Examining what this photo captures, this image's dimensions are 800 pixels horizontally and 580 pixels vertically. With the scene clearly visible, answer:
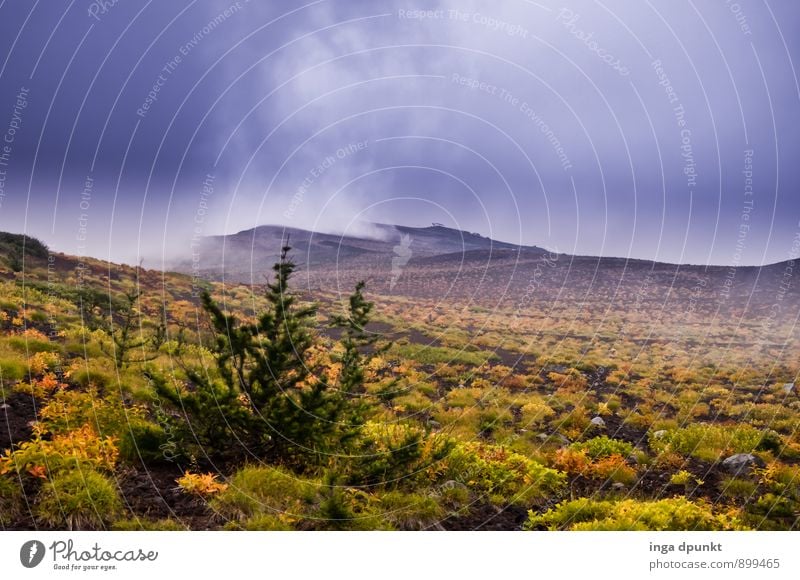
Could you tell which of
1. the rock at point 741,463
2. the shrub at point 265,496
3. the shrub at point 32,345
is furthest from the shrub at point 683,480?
the shrub at point 32,345

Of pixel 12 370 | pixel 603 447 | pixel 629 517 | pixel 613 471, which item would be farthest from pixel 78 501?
pixel 603 447

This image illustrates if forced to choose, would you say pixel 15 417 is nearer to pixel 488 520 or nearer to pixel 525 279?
pixel 488 520

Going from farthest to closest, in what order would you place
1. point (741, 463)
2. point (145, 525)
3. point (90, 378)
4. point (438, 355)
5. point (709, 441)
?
1. point (438, 355)
2. point (709, 441)
3. point (90, 378)
4. point (741, 463)
5. point (145, 525)

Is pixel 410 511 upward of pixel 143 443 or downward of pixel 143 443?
downward

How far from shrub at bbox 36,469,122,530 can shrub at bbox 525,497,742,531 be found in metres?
6.20

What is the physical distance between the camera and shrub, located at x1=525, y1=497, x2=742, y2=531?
7.62 meters

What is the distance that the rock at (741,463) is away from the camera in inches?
384

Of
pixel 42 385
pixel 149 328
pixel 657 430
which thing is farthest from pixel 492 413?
pixel 149 328

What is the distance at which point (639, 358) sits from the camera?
23984 millimetres

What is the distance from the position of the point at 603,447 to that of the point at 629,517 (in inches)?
123

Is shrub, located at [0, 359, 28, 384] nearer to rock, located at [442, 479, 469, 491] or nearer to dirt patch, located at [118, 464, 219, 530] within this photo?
dirt patch, located at [118, 464, 219, 530]

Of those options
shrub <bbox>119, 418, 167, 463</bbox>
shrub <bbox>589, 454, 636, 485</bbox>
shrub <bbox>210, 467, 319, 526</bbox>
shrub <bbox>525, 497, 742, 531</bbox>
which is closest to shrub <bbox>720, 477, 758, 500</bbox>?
shrub <bbox>525, 497, 742, 531</bbox>

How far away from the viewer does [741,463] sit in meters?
9.98

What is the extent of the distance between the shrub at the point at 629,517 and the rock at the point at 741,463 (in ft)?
6.76
